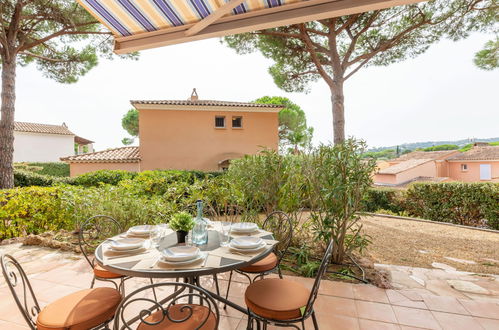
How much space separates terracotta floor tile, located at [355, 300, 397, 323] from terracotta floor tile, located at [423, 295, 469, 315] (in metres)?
0.43

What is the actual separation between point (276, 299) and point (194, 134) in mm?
10595

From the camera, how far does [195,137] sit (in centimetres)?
1148

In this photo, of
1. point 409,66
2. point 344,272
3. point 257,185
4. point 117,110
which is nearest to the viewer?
point 344,272

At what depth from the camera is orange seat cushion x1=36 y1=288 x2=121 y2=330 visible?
1324 mm

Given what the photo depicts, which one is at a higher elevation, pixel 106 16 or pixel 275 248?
pixel 106 16

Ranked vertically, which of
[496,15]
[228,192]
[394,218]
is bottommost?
[394,218]

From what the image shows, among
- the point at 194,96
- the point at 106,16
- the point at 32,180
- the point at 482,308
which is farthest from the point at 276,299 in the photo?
the point at 194,96

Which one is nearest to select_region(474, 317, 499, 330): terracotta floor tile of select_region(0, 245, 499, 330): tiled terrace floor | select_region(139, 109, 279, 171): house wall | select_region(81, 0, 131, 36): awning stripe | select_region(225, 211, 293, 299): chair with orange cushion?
select_region(0, 245, 499, 330): tiled terrace floor

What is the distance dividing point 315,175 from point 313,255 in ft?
3.86

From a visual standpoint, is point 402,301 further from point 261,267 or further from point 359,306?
point 261,267

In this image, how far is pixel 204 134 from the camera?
1158 cm

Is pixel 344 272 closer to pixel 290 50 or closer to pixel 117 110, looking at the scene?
pixel 290 50

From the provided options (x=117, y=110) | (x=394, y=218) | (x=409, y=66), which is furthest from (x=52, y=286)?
(x=117, y=110)

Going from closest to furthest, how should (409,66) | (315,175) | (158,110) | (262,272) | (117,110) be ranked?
(262,272) < (315,175) < (409,66) < (158,110) < (117,110)
